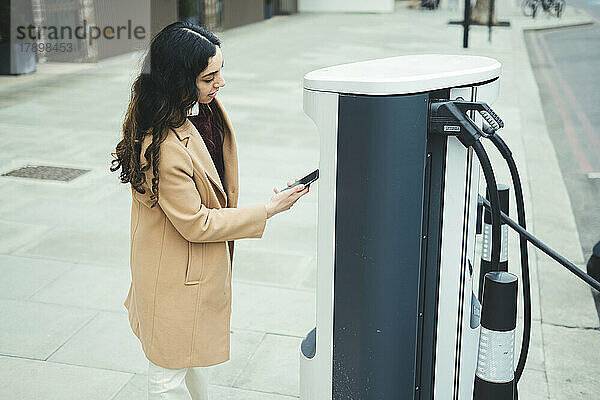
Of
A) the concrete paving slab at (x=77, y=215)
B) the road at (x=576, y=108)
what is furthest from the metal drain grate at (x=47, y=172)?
the road at (x=576, y=108)

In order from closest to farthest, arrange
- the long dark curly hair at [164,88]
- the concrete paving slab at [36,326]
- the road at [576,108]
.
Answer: the long dark curly hair at [164,88], the concrete paving slab at [36,326], the road at [576,108]

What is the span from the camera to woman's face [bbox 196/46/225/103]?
8.13ft

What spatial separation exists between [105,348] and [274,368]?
0.91 meters

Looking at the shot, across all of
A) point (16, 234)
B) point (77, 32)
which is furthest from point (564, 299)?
point (77, 32)

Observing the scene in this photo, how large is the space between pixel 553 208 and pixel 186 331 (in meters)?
4.88

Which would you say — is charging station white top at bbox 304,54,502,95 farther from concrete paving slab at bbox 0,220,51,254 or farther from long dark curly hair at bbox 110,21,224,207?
concrete paving slab at bbox 0,220,51,254

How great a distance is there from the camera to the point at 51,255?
17.4ft

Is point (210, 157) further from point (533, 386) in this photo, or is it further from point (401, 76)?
point (533, 386)

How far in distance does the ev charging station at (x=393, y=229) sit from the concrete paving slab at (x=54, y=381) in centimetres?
156

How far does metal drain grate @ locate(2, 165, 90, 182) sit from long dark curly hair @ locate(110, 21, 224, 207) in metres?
4.85

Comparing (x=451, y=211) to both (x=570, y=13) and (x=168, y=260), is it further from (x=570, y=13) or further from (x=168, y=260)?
(x=570, y=13)

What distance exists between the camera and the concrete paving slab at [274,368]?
3720 mm

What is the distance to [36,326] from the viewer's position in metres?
4.30

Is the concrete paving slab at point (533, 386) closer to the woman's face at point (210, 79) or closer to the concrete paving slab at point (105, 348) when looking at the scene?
the concrete paving slab at point (105, 348)
